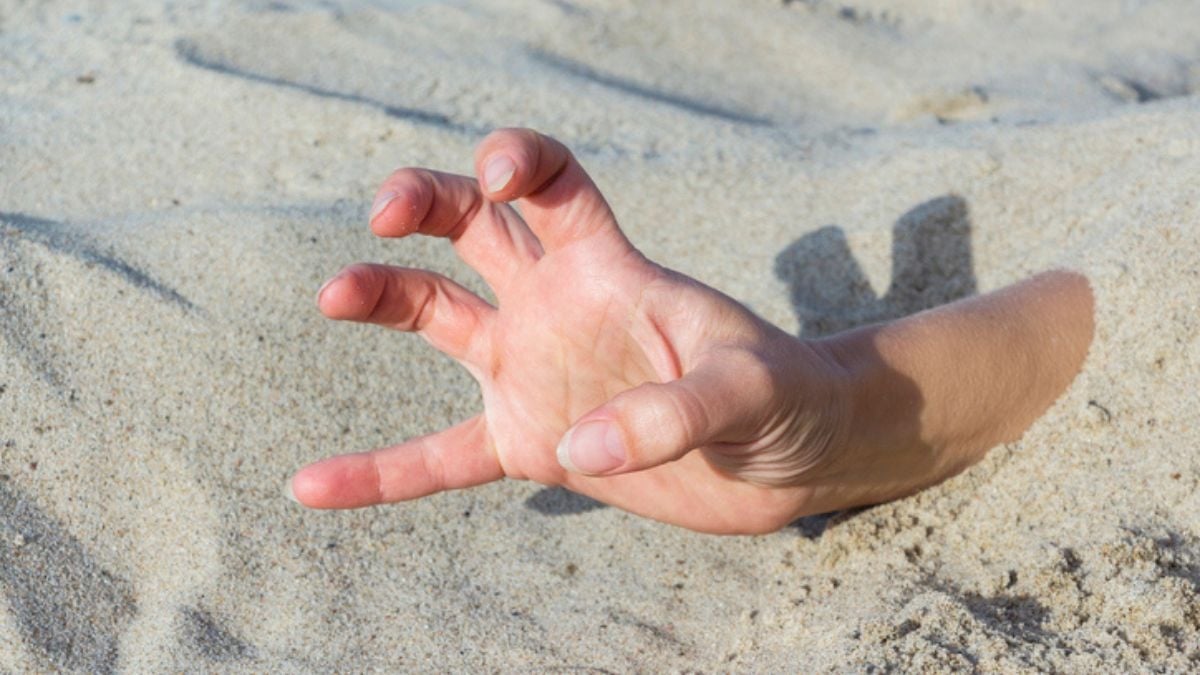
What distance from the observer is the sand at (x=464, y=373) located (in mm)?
1625

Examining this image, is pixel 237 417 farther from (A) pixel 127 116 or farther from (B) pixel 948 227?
(B) pixel 948 227

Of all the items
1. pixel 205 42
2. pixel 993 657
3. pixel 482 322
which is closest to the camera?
pixel 993 657

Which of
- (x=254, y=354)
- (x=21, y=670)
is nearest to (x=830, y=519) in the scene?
(x=254, y=354)

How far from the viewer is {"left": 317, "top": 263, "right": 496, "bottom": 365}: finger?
1738 millimetres

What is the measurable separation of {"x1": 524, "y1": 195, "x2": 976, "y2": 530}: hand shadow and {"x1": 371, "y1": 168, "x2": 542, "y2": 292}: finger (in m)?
0.77

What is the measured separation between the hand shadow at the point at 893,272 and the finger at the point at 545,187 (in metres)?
0.81

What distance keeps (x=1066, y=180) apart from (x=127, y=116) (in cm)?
206

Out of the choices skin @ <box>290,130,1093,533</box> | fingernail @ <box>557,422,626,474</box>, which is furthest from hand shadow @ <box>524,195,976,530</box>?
fingernail @ <box>557,422,626,474</box>

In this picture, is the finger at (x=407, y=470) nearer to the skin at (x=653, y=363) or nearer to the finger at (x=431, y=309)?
the skin at (x=653, y=363)

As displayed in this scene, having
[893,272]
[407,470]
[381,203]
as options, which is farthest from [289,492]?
[893,272]

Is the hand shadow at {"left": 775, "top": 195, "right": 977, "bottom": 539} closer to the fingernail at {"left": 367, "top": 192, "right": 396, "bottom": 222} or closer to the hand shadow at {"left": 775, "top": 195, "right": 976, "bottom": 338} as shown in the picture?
the hand shadow at {"left": 775, "top": 195, "right": 976, "bottom": 338}

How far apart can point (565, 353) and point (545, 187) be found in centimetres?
22

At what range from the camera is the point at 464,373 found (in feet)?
7.20

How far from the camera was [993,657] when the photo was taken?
1.40 m
